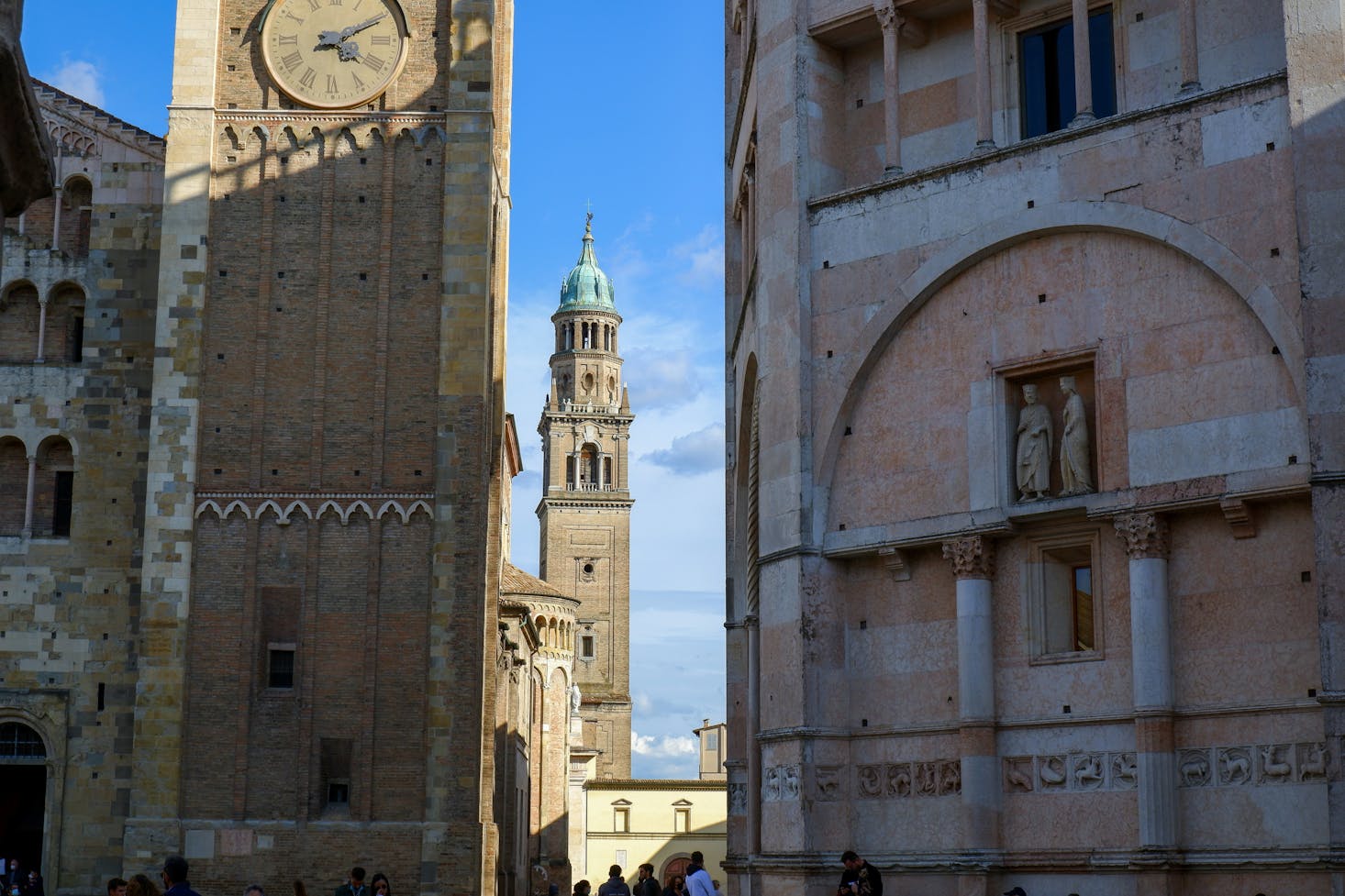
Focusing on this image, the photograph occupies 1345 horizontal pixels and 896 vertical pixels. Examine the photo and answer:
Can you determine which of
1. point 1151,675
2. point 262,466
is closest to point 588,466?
point 262,466

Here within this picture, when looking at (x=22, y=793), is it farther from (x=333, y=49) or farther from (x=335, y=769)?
(x=333, y=49)

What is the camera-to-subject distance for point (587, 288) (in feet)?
311

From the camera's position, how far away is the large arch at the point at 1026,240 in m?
16.5

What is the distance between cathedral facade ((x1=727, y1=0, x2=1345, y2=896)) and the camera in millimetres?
16297

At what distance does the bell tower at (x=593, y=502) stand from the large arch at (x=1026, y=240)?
208 feet

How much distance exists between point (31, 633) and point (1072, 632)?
68.4ft

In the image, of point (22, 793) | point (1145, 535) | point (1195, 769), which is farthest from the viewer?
point (22, 793)

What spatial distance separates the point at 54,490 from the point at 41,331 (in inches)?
119

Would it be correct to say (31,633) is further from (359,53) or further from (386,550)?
(359,53)

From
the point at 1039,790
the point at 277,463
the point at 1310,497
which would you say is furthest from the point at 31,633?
the point at 1310,497

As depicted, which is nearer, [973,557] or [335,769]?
[973,557]

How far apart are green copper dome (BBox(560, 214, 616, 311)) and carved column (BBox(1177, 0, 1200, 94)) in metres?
77.1

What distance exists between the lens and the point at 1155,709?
54.9 ft

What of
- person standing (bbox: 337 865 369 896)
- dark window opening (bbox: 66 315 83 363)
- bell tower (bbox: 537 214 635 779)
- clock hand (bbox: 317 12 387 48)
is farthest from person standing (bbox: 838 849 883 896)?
bell tower (bbox: 537 214 635 779)
